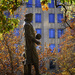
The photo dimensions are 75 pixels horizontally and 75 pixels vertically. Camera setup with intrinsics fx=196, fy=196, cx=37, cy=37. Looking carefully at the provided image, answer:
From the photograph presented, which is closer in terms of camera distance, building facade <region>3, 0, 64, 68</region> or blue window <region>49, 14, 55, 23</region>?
building facade <region>3, 0, 64, 68</region>

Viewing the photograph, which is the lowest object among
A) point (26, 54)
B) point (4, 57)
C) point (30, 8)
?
point (4, 57)

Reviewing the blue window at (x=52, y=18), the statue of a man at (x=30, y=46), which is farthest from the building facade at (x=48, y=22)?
the statue of a man at (x=30, y=46)

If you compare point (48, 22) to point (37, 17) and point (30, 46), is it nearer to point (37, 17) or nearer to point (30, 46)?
point (37, 17)

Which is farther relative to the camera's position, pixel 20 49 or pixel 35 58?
pixel 20 49

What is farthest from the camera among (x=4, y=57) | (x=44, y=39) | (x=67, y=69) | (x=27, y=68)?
(x=44, y=39)

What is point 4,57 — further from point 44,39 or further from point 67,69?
point 44,39

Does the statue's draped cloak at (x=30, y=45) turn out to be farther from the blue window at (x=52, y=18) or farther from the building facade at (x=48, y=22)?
the blue window at (x=52, y=18)

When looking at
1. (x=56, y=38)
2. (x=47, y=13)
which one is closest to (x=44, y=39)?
(x=56, y=38)

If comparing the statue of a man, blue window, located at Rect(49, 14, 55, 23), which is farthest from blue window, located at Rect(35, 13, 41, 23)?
the statue of a man

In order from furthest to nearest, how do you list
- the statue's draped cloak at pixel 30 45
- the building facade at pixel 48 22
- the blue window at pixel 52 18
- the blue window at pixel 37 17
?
the blue window at pixel 52 18 → the blue window at pixel 37 17 → the building facade at pixel 48 22 → the statue's draped cloak at pixel 30 45

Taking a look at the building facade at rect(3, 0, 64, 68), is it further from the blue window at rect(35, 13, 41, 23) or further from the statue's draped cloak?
the statue's draped cloak

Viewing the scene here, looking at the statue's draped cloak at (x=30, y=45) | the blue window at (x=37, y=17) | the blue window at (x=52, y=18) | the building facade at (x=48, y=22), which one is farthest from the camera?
the blue window at (x=52, y=18)

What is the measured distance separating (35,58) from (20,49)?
8.89m

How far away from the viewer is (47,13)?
3462 centimetres
